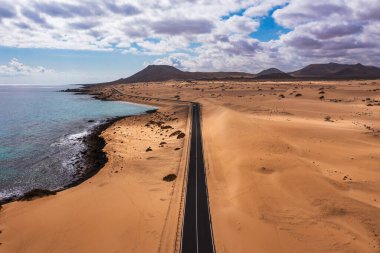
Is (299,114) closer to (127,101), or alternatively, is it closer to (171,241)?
(171,241)

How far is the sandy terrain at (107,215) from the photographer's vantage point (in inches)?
1088

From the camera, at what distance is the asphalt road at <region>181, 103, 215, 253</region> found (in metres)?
26.2

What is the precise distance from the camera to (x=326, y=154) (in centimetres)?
4641

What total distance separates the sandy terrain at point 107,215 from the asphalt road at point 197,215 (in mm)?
1336

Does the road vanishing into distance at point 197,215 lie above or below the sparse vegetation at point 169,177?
below

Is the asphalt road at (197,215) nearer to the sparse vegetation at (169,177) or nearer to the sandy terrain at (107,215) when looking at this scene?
the sandy terrain at (107,215)

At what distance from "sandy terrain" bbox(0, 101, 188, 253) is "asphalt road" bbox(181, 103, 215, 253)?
4.38 ft

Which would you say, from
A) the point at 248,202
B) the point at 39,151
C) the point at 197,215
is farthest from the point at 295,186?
the point at 39,151

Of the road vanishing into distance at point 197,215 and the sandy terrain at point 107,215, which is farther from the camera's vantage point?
the sandy terrain at point 107,215

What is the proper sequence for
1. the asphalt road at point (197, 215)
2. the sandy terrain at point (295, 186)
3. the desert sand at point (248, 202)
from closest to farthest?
the asphalt road at point (197, 215) < the sandy terrain at point (295, 186) < the desert sand at point (248, 202)

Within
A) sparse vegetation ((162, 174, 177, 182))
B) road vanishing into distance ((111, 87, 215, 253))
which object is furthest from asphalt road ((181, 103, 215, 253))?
sparse vegetation ((162, 174, 177, 182))

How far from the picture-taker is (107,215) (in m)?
32.6

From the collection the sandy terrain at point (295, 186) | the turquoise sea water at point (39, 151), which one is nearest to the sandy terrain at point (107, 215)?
the sandy terrain at point (295, 186)

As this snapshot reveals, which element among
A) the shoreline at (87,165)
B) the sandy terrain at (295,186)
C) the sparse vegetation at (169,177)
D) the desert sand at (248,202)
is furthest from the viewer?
the sparse vegetation at (169,177)
